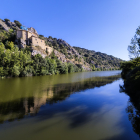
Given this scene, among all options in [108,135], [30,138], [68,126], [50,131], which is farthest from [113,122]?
[30,138]

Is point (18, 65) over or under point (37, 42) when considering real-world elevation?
under

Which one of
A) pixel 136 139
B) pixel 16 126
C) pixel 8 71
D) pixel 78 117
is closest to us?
pixel 136 139

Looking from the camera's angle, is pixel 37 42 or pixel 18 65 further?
pixel 37 42

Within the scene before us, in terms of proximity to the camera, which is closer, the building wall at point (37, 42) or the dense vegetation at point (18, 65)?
the dense vegetation at point (18, 65)

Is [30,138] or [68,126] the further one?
[68,126]

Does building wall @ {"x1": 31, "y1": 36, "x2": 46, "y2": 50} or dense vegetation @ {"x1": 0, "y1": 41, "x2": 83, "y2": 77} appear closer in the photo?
dense vegetation @ {"x1": 0, "y1": 41, "x2": 83, "y2": 77}

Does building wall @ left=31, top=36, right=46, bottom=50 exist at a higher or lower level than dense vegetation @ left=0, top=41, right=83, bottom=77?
higher

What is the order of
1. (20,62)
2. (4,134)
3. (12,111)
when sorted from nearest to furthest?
(4,134)
(12,111)
(20,62)

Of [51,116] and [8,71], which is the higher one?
[8,71]

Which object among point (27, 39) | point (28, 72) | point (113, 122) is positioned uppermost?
point (27, 39)

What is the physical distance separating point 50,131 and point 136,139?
466 centimetres

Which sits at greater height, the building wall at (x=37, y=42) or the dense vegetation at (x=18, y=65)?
the building wall at (x=37, y=42)

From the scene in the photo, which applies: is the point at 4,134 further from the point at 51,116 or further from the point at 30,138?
the point at 51,116

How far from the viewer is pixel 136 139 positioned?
16.7 feet
